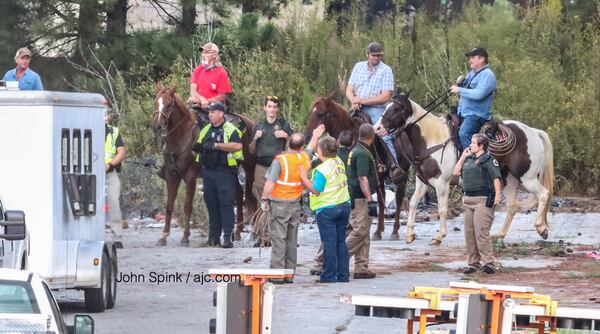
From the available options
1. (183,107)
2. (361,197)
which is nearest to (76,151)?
(361,197)

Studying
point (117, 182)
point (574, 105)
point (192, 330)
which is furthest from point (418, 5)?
point (192, 330)

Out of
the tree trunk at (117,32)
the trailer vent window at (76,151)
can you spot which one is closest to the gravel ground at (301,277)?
the trailer vent window at (76,151)

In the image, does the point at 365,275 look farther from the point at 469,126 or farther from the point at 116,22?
the point at 116,22

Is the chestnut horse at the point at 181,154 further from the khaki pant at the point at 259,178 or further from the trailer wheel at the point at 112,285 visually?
the trailer wheel at the point at 112,285

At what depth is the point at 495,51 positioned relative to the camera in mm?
31953

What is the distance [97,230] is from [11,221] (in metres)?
3.78

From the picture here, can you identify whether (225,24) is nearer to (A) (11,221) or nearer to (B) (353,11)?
(B) (353,11)

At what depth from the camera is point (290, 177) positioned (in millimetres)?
17531

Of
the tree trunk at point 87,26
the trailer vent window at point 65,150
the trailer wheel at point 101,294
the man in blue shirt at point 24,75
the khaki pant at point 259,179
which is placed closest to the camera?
the trailer vent window at point 65,150

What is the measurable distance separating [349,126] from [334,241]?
486cm

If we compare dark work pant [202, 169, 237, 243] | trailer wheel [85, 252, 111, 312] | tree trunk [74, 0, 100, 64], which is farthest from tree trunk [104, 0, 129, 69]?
trailer wheel [85, 252, 111, 312]

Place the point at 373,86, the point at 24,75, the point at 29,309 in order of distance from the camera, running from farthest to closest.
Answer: the point at 373,86 → the point at 24,75 → the point at 29,309

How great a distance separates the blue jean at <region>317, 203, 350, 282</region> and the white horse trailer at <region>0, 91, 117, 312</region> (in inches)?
121

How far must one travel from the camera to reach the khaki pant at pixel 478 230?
1794 cm
